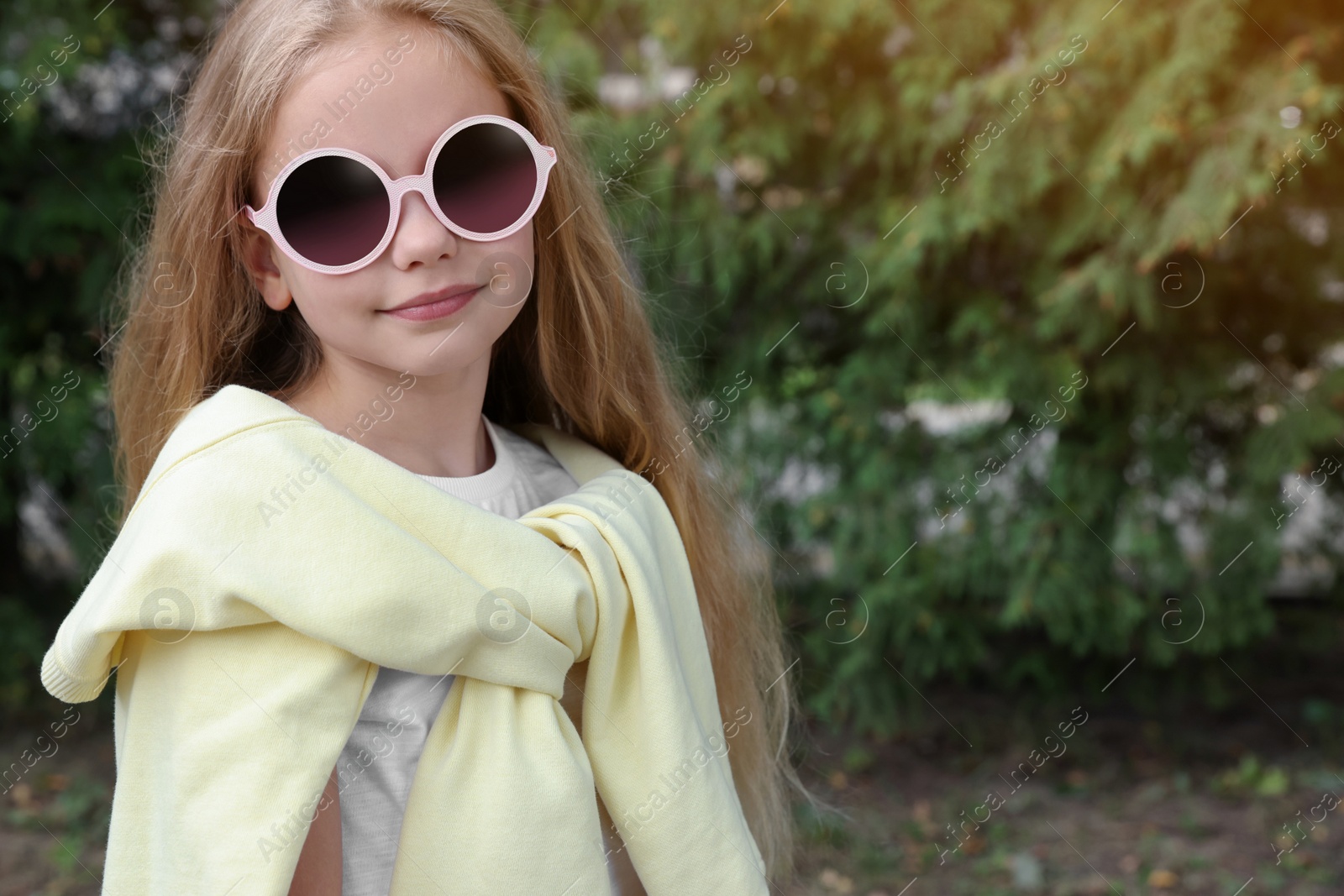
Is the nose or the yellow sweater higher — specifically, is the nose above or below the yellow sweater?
above

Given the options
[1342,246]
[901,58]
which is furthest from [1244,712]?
[901,58]

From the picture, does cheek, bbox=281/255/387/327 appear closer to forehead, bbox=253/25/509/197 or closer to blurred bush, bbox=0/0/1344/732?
forehead, bbox=253/25/509/197

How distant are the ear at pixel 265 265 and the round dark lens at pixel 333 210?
167mm

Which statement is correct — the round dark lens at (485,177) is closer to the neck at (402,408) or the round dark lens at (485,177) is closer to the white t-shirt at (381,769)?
the neck at (402,408)

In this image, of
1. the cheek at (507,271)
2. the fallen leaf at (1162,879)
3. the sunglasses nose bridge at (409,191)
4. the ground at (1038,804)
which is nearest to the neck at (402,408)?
the cheek at (507,271)

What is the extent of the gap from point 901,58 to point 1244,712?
8.80ft

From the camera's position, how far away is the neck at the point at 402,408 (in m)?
1.32

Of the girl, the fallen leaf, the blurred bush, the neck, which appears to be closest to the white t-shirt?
the girl

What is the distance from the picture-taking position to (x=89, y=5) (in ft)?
11.1

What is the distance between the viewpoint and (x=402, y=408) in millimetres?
1349

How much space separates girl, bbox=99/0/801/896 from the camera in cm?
117

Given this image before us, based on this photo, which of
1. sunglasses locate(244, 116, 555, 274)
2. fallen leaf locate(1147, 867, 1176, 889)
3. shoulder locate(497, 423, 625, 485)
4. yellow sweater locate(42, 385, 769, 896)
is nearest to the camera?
yellow sweater locate(42, 385, 769, 896)

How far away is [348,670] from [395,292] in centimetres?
41

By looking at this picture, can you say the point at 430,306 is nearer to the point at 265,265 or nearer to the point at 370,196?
the point at 370,196
